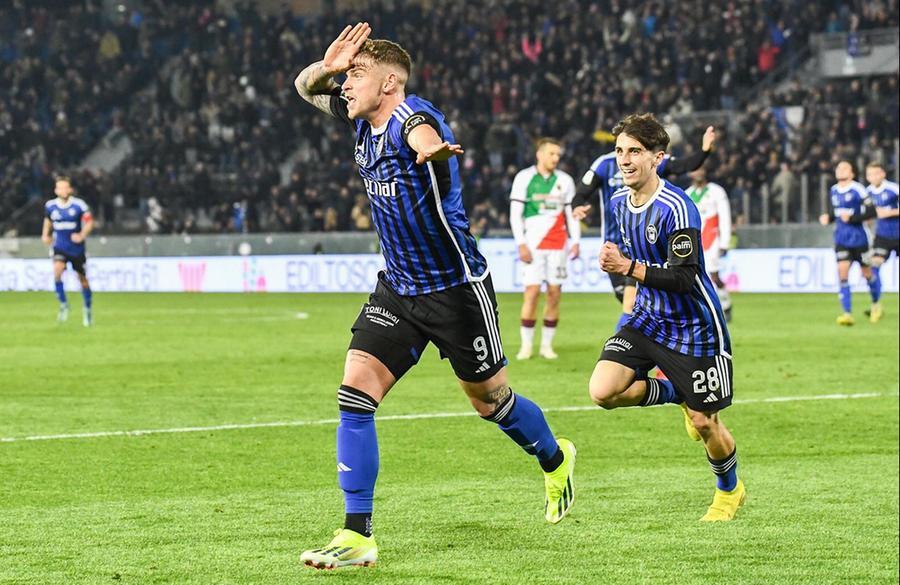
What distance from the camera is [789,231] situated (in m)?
29.7

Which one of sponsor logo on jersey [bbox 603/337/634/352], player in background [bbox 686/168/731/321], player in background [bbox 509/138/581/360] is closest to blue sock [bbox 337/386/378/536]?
sponsor logo on jersey [bbox 603/337/634/352]

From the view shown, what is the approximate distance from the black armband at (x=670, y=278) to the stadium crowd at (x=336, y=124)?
81.1 feet

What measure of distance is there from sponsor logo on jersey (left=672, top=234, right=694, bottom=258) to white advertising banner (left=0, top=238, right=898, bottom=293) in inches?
861

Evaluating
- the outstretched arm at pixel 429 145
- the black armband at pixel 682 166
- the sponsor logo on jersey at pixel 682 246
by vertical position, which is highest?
the outstretched arm at pixel 429 145

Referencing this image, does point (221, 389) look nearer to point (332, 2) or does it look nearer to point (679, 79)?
point (679, 79)

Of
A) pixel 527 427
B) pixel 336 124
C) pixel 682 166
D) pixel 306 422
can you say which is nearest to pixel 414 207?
pixel 527 427

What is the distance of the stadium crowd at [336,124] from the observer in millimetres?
33812

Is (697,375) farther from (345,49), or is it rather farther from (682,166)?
(682,166)

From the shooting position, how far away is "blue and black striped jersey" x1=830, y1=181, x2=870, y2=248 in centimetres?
2230

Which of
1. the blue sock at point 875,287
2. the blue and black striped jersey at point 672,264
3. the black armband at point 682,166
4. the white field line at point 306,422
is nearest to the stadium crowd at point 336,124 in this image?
the blue sock at point 875,287

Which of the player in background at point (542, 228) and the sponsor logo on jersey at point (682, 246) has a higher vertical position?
the sponsor logo on jersey at point (682, 246)

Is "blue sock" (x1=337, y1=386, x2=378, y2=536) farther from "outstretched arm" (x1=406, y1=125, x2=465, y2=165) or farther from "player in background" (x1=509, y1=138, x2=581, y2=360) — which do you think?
"player in background" (x1=509, y1=138, x2=581, y2=360)

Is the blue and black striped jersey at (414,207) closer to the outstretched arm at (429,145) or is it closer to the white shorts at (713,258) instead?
the outstretched arm at (429,145)

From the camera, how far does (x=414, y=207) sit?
6.43 meters
